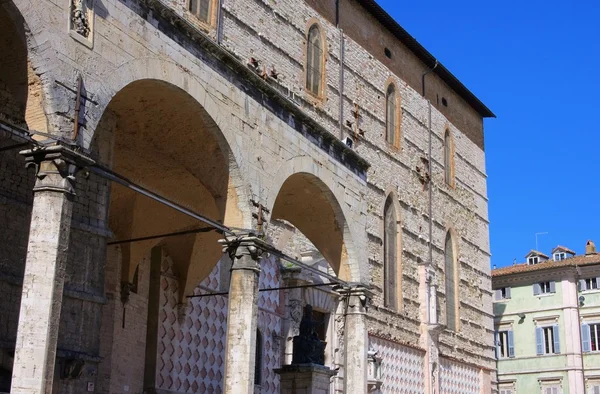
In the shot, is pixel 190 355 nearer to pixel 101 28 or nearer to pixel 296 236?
pixel 296 236

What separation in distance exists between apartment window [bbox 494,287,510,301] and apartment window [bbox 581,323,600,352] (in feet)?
12.2

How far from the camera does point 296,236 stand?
63.4ft

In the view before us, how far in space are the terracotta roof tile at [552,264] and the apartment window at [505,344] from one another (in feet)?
8.27

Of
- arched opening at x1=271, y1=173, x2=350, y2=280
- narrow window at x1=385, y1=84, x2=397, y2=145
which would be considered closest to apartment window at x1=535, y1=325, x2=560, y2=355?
narrow window at x1=385, y1=84, x2=397, y2=145

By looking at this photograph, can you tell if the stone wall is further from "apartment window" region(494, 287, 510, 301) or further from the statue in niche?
"apartment window" region(494, 287, 510, 301)

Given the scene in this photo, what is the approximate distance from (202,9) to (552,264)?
23.6 metres

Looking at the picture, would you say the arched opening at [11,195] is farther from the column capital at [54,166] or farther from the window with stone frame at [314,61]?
the window with stone frame at [314,61]

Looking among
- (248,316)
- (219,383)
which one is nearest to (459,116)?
(219,383)

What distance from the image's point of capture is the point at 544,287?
3650cm

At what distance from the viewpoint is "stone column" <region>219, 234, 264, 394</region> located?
11.3 meters

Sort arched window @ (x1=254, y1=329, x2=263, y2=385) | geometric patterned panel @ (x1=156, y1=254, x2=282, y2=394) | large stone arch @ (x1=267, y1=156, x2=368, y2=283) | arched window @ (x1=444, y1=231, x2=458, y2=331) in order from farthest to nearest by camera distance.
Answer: arched window @ (x1=444, y1=231, x2=458, y2=331)
arched window @ (x1=254, y1=329, x2=263, y2=385)
geometric patterned panel @ (x1=156, y1=254, x2=282, y2=394)
large stone arch @ (x1=267, y1=156, x2=368, y2=283)

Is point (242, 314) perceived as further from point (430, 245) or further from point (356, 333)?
point (430, 245)

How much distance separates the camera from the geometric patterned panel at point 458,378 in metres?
25.3

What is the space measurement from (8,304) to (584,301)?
29085 millimetres
